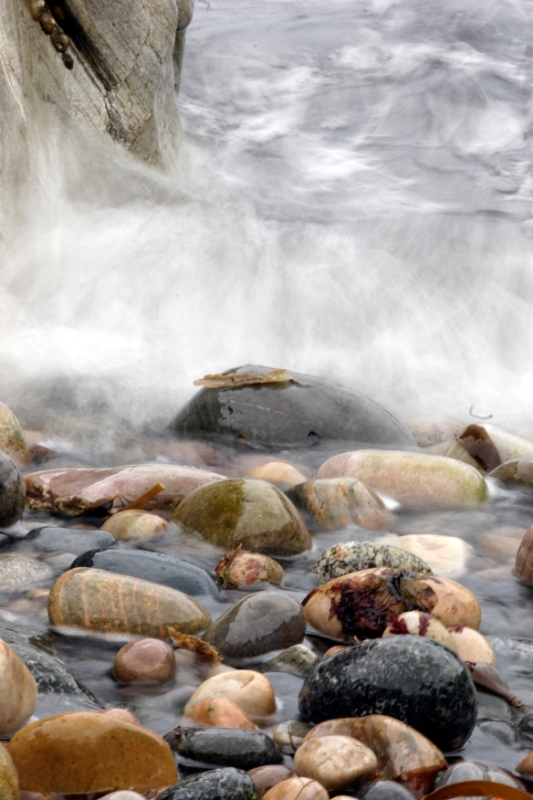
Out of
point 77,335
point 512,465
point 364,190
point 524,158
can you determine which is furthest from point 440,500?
point 524,158

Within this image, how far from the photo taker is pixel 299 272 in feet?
22.3

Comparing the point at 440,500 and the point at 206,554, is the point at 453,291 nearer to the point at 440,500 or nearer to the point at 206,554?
the point at 440,500

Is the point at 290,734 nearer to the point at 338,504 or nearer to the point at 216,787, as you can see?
the point at 216,787

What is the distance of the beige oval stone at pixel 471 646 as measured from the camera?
6.67 feet

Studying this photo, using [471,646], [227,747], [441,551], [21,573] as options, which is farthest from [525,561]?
[21,573]

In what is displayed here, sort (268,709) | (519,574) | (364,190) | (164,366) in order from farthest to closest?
(364,190), (164,366), (519,574), (268,709)

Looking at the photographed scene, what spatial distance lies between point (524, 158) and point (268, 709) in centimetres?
1245

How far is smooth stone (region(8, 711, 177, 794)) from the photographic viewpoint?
4.55 feet

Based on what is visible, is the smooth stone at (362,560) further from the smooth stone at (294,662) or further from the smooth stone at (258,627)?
the smooth stone at (294,662)

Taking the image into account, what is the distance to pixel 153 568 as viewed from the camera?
2338 mm

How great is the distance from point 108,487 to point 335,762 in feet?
6.26

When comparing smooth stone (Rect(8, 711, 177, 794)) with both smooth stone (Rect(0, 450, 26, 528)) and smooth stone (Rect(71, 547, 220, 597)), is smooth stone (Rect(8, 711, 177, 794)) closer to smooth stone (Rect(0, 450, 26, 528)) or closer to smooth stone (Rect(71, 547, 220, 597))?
smooth stone (Rect(71, 547, 220, 597))

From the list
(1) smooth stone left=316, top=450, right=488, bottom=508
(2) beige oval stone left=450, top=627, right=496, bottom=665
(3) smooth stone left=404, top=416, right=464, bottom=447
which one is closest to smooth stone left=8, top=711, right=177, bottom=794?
(2) beige oval stone left=450, top=627, right=496, bottom=665

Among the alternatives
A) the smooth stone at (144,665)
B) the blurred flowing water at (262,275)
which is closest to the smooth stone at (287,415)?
the blurred flowing water at (262,275)
